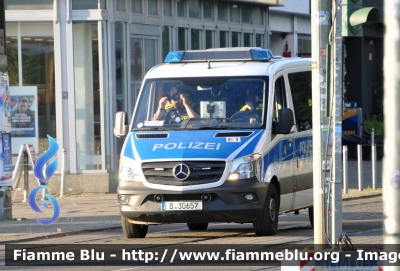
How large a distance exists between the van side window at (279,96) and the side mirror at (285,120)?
0.27m

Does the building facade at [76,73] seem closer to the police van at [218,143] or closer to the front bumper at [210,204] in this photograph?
the police van at [218,143]

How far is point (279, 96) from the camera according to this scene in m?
13.6

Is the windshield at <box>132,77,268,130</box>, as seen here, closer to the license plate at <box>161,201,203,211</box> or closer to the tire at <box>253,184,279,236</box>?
the tire at <box>253,184,279,236</box>

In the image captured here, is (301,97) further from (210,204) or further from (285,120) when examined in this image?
(210,204)

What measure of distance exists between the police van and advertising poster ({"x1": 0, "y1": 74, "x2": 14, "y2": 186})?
288 cm

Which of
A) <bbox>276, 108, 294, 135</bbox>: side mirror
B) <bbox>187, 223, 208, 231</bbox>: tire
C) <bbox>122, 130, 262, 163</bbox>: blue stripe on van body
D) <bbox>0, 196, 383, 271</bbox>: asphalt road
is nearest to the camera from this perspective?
<bbox>0, 196, 383, 271</bbox>: asphalt road

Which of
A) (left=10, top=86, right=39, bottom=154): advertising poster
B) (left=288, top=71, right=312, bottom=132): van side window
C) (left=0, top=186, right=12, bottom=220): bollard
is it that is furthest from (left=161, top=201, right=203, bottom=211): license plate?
(left=10, top=86, right=39, bottom=154): advertising poster

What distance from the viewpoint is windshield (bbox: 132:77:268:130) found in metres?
13.2

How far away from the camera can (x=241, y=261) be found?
1045cm

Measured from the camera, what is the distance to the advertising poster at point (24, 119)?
22.5 m

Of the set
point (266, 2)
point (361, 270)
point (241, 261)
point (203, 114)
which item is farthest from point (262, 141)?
point (266, 2)

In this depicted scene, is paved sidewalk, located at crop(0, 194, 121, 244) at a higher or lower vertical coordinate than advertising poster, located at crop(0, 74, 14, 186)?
lower

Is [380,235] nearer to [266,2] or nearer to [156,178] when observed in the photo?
[156,178]

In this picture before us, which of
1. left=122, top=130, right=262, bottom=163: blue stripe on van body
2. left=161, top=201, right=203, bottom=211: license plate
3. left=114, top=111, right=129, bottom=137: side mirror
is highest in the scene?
left=114, top=111, right=129, bottom=137: side mirror
